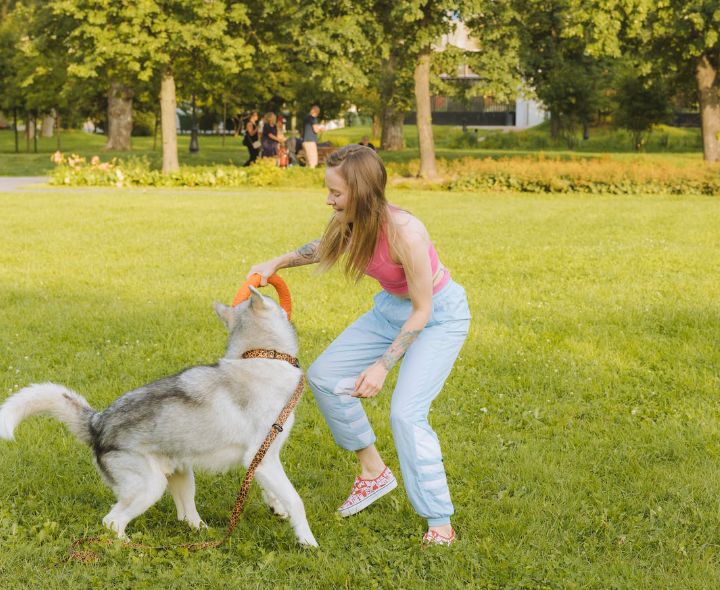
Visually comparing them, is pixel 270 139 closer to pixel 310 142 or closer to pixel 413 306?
pixel 310 142

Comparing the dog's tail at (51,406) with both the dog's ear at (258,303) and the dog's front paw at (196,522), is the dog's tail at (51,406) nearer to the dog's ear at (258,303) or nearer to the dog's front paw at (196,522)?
the dog's front paw at (196,522)

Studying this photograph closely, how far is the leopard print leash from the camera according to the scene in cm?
400

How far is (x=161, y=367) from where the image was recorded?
705 centimetres

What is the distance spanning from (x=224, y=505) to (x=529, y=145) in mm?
50016

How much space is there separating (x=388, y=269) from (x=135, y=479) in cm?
161

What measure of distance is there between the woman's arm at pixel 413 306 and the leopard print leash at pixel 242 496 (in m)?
0.40

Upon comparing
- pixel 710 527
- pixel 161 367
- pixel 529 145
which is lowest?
pixel 710 527

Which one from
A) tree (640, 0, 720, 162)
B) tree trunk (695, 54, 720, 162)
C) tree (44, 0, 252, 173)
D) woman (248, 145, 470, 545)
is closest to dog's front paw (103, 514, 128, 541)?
woman (248, 145, 470, 545)

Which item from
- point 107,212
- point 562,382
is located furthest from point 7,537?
point 107,212

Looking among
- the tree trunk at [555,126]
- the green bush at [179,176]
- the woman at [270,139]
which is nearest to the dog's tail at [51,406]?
the green bush at [179,176]

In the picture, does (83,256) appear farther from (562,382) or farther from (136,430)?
(136,430)

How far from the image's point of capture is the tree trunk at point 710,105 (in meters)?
29.9

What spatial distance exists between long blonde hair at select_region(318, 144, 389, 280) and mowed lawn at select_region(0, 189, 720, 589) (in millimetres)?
1526

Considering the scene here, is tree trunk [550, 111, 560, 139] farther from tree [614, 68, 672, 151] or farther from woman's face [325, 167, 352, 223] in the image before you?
woman's face [325, 167, 352, 223]
